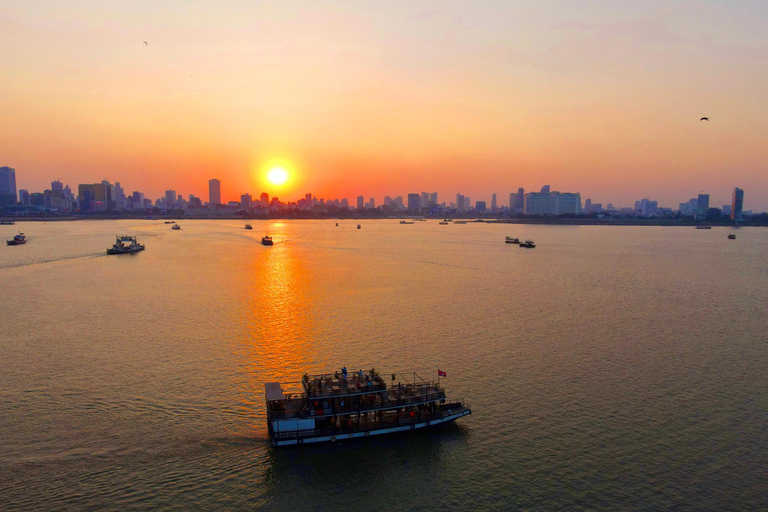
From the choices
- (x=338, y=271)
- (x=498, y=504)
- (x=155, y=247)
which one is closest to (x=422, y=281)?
(x=338, y=271)

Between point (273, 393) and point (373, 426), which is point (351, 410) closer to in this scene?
point (373, 426)

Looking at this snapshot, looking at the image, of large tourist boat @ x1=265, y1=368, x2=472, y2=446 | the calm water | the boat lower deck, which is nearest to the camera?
the calm water

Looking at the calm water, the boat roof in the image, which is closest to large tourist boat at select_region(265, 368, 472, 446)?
the boat roof

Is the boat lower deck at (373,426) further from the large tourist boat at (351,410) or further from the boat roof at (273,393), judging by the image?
the boat roof at (273,393)

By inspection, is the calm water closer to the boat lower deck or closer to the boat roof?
the boat lower deck

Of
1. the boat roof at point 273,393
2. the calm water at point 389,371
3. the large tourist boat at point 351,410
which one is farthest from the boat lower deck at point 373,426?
the boat roof at point 273,393

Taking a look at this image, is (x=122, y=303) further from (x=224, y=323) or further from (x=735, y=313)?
(x=735, y=313)
